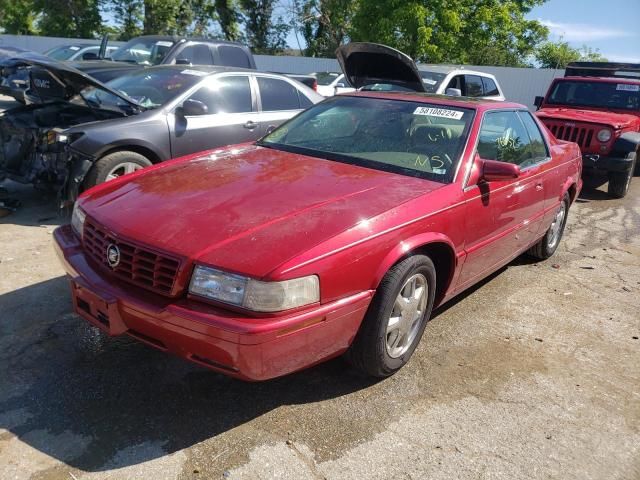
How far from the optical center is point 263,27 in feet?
128

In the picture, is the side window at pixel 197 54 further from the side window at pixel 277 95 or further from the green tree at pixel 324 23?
the green tree at pixel 324 23

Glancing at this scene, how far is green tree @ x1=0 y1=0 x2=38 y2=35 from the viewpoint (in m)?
40.3

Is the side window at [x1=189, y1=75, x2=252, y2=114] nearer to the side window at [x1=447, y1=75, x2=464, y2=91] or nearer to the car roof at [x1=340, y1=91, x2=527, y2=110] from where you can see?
the car roof at [x1=340, y1=91, x2=527, y2=110]

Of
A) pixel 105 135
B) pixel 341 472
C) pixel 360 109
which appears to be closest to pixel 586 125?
pixel 360 109

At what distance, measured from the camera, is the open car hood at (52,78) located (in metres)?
5.30

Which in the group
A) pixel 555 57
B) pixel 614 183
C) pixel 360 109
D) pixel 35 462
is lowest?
pixel 35 462

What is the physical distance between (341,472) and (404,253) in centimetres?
111

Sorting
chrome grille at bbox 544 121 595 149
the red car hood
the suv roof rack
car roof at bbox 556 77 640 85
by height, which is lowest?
the red car hood

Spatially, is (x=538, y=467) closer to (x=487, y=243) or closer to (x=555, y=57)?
(x=487, y=243)

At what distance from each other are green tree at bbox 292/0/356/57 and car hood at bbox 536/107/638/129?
24841 mm

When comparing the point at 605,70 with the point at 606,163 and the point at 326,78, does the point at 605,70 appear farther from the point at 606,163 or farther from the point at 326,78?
the point at 326,78

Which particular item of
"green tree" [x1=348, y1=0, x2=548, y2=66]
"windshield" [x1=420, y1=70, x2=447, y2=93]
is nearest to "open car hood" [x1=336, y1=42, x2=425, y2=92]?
"windshield" [x1=420, y1=70, x2=447, y2=93]

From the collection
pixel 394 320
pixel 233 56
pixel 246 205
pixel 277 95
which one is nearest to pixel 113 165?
pixel 277 95

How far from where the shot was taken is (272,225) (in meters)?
2.62
